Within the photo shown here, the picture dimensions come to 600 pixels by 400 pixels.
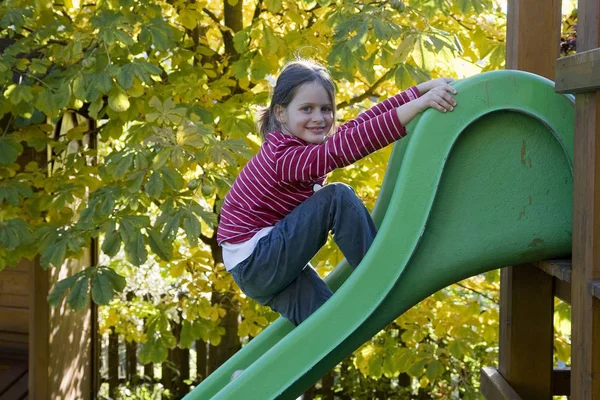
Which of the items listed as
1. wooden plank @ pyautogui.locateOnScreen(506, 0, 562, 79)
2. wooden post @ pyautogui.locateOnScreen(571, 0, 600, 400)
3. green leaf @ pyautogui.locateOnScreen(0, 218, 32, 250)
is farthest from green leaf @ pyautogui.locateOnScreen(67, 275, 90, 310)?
wooden post @ pyautogui.locateOnScreen(571, 0, 600, 400)

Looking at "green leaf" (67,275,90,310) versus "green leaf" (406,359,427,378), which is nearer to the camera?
"green leaf" (67,275,90,310)

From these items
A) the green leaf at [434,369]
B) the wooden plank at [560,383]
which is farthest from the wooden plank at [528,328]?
the green leaf at [434,369]

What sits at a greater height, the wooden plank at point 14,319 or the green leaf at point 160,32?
the green leaf at point 160,32

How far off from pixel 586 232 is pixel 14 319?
179 inches

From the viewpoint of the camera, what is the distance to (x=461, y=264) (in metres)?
1.94

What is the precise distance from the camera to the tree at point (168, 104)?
10.3ft

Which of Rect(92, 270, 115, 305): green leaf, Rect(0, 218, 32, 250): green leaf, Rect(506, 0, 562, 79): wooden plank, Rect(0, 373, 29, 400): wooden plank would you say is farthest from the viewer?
Rect(0, 373, 29, 400): wooden plank

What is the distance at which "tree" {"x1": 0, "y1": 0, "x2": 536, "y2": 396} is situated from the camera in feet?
10.3

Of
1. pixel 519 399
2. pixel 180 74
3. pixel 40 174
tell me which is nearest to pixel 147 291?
pixel 40 174

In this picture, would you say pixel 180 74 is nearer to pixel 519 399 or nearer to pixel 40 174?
pixel 40 174

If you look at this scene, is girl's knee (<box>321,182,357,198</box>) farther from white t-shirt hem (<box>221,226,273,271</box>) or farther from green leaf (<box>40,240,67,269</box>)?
green leaf (<box>40,240,67,269</box>)

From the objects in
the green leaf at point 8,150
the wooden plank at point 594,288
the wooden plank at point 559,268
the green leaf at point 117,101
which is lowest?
the wooden plank at point 594,288

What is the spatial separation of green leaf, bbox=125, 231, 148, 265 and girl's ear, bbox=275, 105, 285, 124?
1058 mm

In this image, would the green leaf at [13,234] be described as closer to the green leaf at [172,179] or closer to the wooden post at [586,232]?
the green leaf at [172,179]
